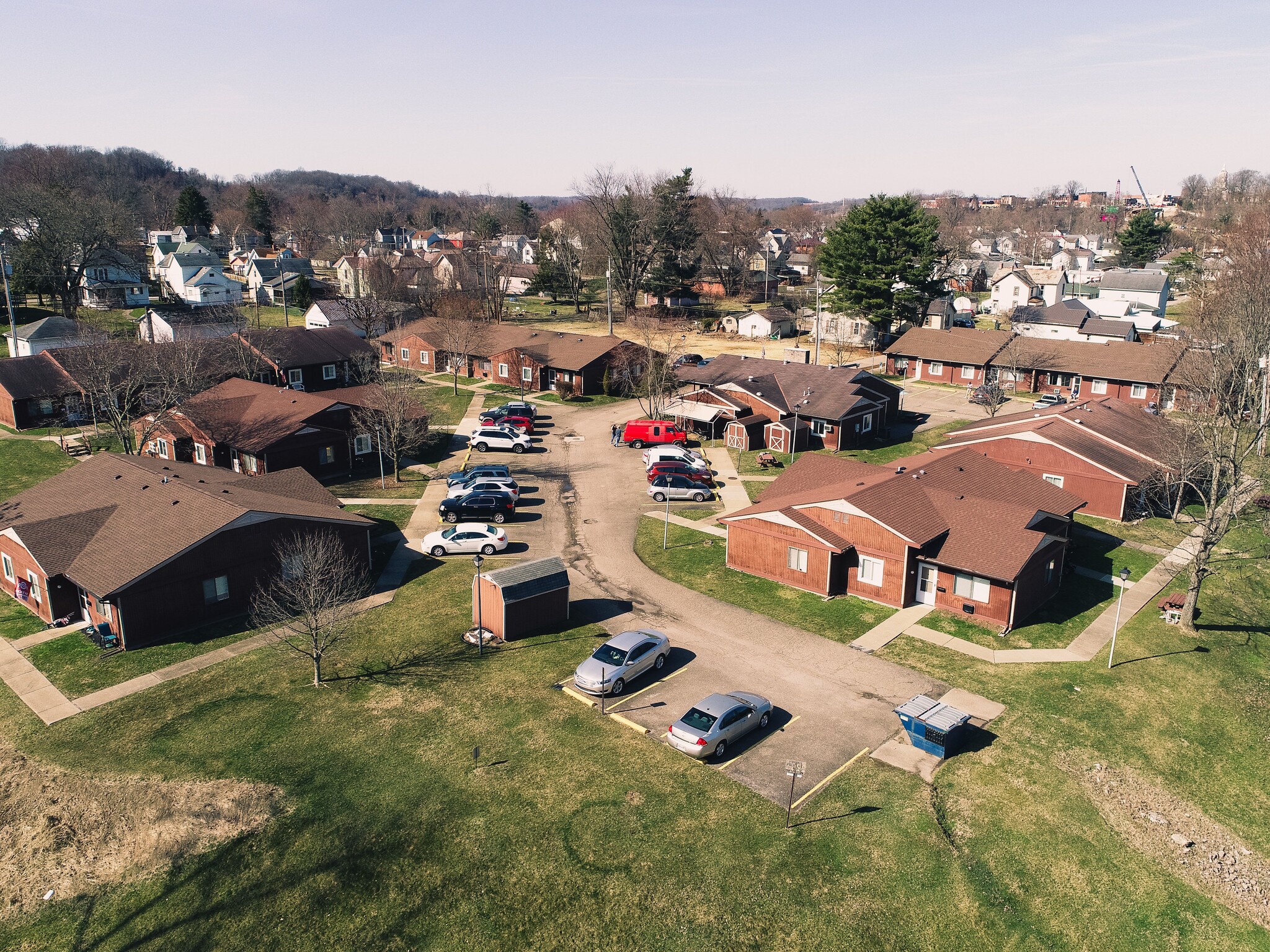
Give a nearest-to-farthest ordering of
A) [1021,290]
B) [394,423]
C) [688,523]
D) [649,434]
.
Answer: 1. [688,523]
2. [394,423]
3. [649,434]
4. [1021,290]

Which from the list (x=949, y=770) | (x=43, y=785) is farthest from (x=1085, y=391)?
(x=43, y=785)

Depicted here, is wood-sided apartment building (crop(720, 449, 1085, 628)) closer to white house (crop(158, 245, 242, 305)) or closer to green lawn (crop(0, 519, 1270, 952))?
green lawn (crop(0, 519, 1270, 952))

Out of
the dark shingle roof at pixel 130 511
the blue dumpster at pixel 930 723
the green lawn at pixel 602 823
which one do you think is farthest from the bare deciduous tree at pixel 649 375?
the blue dumpster at pixel 930 723

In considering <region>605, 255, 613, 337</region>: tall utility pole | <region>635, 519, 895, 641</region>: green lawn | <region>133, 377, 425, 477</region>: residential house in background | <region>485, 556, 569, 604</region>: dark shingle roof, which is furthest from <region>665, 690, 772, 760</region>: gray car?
<region>605, 255, 613, 337</region>: tall utility pole

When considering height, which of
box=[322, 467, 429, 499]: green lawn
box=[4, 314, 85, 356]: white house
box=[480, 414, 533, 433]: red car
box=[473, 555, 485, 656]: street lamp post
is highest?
box=[4, 314, 85, 356]: white house

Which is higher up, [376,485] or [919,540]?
[919,540]

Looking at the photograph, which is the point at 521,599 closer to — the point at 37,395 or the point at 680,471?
the point at 680,471

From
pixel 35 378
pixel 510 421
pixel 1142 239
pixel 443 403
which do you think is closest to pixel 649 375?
pixel 510 421
